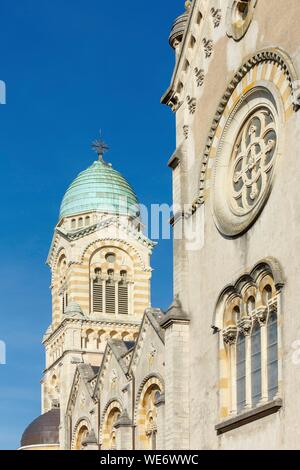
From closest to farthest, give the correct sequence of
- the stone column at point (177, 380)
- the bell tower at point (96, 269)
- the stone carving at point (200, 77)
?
the stone column at point (177, 380)
the stone carving at point (200, 77)
the bell tower at point (96, 269)

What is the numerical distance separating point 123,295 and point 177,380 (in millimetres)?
36985

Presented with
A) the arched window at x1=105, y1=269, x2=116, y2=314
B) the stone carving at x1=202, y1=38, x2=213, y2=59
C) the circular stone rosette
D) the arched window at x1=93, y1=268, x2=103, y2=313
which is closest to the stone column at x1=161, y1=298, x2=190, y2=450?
the circular stone rosette

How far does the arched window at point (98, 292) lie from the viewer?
219 ft

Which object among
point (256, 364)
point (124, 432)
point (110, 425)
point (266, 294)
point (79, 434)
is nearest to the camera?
point (266, 294)

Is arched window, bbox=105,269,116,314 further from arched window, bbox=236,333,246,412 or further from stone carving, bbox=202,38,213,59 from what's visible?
arched window, bbox=236,333,246,412

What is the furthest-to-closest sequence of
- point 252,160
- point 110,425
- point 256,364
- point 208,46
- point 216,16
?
point 110,425, point 208,46, point 216,16, point 252,160, point 256,364

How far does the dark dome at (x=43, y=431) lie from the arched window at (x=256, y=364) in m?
34.5

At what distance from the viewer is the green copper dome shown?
68.6m

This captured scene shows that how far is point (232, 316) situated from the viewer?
28250 mm

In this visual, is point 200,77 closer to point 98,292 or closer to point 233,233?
point 233,233

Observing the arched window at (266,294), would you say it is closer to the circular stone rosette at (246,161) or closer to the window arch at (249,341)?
the window arch at (249,341)

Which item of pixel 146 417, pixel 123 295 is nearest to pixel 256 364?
pixel 146 417

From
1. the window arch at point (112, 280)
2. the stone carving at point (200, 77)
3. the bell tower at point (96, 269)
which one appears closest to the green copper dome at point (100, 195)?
the bell tower at point (96, 269)

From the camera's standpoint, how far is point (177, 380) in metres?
30.6
